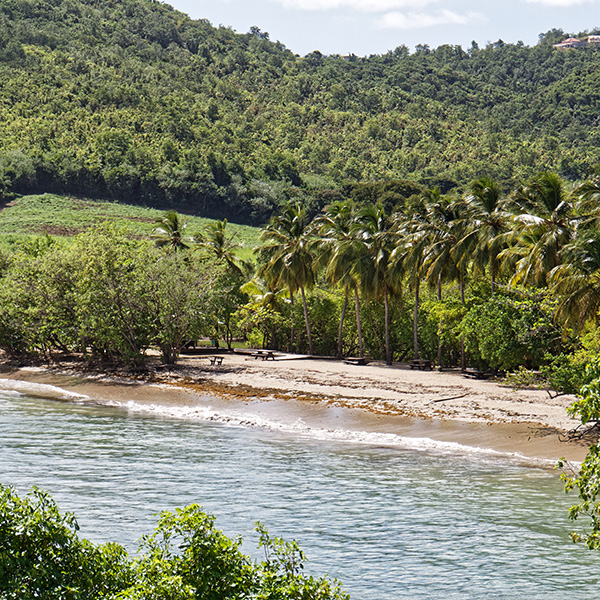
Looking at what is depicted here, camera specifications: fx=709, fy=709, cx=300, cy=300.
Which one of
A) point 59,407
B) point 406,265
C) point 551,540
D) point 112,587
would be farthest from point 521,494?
point 406,265

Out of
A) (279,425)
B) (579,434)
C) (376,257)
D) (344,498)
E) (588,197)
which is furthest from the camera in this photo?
(376,257)

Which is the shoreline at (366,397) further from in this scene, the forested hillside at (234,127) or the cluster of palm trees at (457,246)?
the forested hillside at (234,127)

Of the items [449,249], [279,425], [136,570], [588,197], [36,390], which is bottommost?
[36,390]

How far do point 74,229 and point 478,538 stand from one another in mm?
81239

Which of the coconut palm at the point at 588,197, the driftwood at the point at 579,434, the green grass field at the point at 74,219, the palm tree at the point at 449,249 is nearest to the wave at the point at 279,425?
the driftwood at the point at 579,434

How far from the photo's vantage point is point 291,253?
1845 inches

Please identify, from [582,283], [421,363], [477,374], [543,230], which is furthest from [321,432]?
[421,363]

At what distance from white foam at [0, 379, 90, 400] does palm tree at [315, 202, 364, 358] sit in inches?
666

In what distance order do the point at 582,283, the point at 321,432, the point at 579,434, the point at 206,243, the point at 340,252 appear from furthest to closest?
the point at 206,243
the point at 340,252
the point at 321,432
the point at 579,434
the point at 582,283

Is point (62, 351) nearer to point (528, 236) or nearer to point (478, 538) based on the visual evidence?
point (528, 236)

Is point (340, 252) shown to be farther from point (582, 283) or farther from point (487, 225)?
point (582, 283)

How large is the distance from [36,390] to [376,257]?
20178 mm

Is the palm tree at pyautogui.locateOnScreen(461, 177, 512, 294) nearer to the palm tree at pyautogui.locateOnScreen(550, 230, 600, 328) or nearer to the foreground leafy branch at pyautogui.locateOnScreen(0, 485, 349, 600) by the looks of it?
the palm tree at pyautogui.locateOnScreen(550, 230, 600, 328)

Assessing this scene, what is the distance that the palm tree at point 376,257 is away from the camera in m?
41.7
